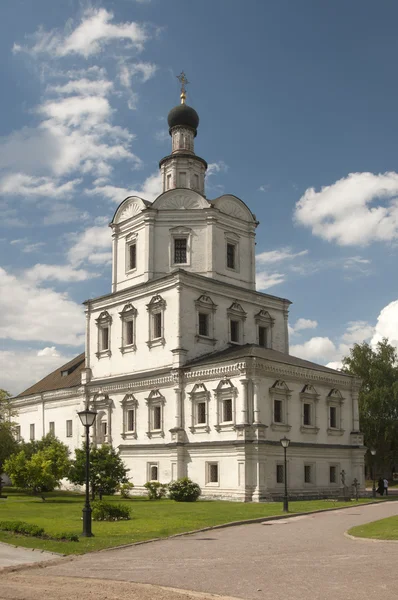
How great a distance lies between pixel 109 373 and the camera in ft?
151

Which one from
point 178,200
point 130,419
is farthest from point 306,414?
point 178,200

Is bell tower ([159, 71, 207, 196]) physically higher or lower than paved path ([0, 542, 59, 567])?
higher

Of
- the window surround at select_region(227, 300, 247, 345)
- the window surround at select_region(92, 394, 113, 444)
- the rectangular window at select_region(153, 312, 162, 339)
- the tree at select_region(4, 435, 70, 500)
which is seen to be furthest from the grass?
the window surround at select_region(227, 300, 247, 345)

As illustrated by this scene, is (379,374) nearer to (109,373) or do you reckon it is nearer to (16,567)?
(109,373)

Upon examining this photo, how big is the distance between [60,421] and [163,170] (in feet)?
66.7

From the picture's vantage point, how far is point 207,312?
42.9 m

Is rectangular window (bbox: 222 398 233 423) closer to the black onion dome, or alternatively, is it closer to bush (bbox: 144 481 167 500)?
bush (bbox: 144 481 167 500)

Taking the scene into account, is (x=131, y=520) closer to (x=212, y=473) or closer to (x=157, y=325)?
(x=212, y=473)

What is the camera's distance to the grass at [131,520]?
1825 centimetres

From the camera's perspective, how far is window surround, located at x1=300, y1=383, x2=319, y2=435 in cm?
3981

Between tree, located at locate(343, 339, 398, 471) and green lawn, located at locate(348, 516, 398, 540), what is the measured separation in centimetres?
3514

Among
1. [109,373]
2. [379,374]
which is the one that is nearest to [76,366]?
[109,373]

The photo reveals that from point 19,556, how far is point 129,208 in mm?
33760

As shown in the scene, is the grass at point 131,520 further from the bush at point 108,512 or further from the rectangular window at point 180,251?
the rectangular window at point 180,251
